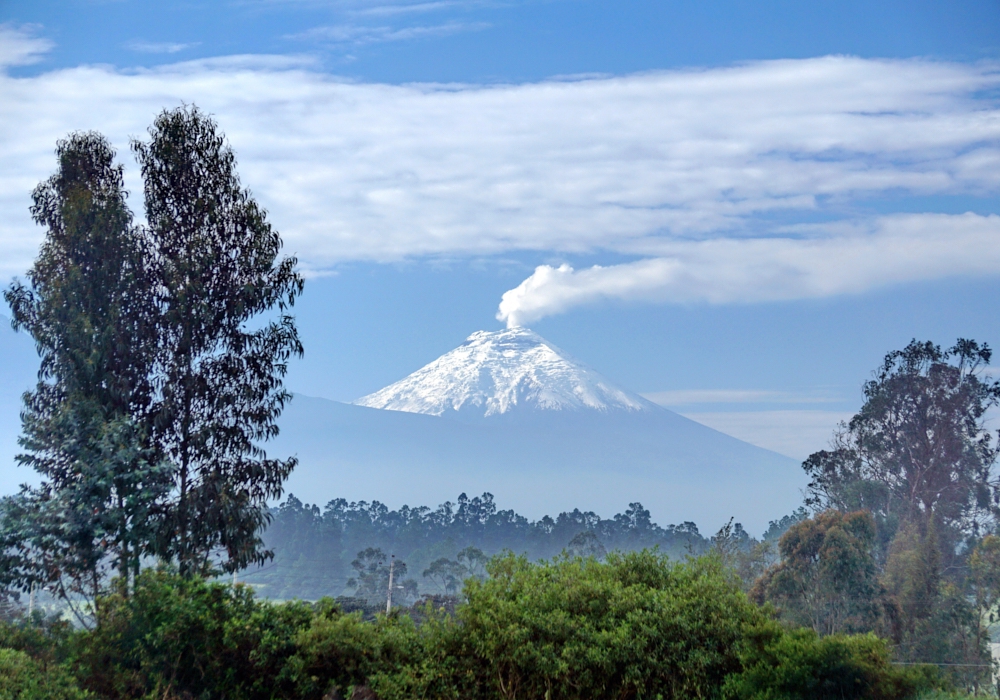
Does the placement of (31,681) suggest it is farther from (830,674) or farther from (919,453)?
(919,453)

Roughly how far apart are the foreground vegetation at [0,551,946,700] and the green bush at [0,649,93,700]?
0.02m

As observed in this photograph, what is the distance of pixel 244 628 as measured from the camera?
29.6ft

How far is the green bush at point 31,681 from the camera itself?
8.23m

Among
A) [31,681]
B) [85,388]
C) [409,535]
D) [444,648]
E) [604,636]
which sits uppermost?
[85,388]

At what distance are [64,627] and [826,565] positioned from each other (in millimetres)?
19846

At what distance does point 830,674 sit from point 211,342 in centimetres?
872

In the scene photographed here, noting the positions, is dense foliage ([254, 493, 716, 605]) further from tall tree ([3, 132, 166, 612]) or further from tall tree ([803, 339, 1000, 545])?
tall tree ([3, 132, 166, 612])

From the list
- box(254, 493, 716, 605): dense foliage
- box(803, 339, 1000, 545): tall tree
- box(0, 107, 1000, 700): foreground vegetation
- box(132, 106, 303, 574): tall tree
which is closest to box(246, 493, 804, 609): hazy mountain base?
box(254, 493, 716, 605): dense foliage

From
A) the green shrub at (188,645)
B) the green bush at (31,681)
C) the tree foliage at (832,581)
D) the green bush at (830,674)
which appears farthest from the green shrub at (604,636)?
the tree foliage at (832,581)

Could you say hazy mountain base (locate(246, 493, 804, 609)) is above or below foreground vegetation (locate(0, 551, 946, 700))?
above

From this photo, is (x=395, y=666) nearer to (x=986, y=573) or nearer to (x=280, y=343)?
(x=280, y=343)

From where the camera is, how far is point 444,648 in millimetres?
9242

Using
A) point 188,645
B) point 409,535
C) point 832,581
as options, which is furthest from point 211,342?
point 409,535

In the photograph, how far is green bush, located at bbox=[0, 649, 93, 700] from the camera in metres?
8.23
